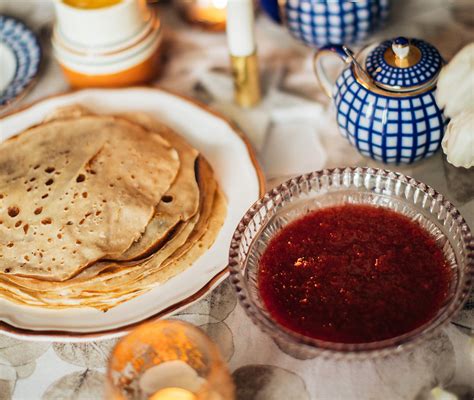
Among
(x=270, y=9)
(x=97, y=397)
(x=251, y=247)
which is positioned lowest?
(x=97, y=397)

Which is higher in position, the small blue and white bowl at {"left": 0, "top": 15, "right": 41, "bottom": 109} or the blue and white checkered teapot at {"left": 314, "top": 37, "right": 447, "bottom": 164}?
the blue and white checkered teapot at {"left": 314, "top": 37, "right": 447, "bottom": 164}

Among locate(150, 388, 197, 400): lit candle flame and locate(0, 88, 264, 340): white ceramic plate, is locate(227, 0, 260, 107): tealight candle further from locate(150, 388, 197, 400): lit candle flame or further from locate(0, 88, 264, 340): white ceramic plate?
locate(150, 388, 197, 400): lit candle flame

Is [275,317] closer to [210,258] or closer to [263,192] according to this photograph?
[210,258]

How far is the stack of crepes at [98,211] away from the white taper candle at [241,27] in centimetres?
24

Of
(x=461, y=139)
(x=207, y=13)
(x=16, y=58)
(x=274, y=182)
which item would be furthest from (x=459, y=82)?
(x=16, y=58)

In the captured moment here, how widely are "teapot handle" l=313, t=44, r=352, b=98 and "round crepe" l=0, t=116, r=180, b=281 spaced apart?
329 millimetres

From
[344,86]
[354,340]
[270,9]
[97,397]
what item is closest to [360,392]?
[354,340]

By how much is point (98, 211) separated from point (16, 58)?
0.65 metres

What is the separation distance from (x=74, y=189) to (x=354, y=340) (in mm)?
542

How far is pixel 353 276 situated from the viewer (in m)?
0.93

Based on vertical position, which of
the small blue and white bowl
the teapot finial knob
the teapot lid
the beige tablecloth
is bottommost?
the beige tablecloth

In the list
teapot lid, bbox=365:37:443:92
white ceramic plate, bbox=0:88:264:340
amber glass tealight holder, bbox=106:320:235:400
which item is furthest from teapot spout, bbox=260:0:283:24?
amber glass tealight holder, bbox=106:320:235:400

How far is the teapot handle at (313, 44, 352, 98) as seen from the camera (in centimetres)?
113

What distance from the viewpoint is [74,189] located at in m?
1.08
